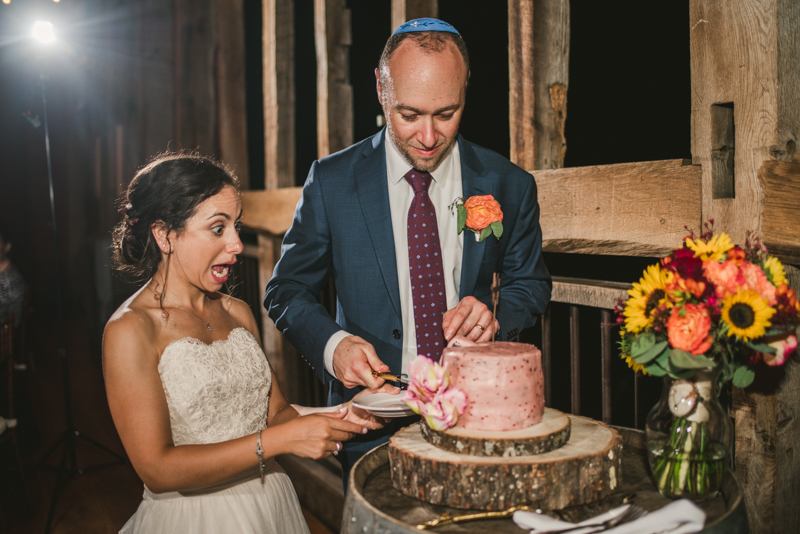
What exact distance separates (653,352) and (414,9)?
2.25 metres

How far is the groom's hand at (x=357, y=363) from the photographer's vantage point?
5.20ft

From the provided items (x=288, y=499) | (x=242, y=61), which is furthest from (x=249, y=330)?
(x=242, y=61)

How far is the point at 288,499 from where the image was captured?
6.56ft

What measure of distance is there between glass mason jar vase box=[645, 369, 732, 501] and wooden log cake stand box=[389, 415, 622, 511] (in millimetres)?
90

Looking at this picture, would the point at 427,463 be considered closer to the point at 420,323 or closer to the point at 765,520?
the point at 420,323

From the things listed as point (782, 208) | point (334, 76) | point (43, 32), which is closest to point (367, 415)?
point (782, 208)

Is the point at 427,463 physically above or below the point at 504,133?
below

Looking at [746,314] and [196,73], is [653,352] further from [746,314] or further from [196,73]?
[196,73]

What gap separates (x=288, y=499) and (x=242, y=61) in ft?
12.5

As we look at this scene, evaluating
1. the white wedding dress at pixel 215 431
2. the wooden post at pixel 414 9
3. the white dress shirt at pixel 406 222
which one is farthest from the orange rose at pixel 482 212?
the wooden post at pixel 414 9

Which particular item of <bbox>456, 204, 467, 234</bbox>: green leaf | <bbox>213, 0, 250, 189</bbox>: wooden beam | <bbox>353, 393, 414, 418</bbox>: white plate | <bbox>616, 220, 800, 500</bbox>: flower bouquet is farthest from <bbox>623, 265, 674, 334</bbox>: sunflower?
<bbox>213, 0, 250, 189</bbox>: wooden beam

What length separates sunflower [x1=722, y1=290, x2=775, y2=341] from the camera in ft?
3.50

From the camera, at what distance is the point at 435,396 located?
1.22 meters

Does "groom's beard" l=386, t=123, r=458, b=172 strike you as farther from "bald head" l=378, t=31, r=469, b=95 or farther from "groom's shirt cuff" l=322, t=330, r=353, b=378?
"groom's shirt cuff" l=322, t=330, r=353, b=378
